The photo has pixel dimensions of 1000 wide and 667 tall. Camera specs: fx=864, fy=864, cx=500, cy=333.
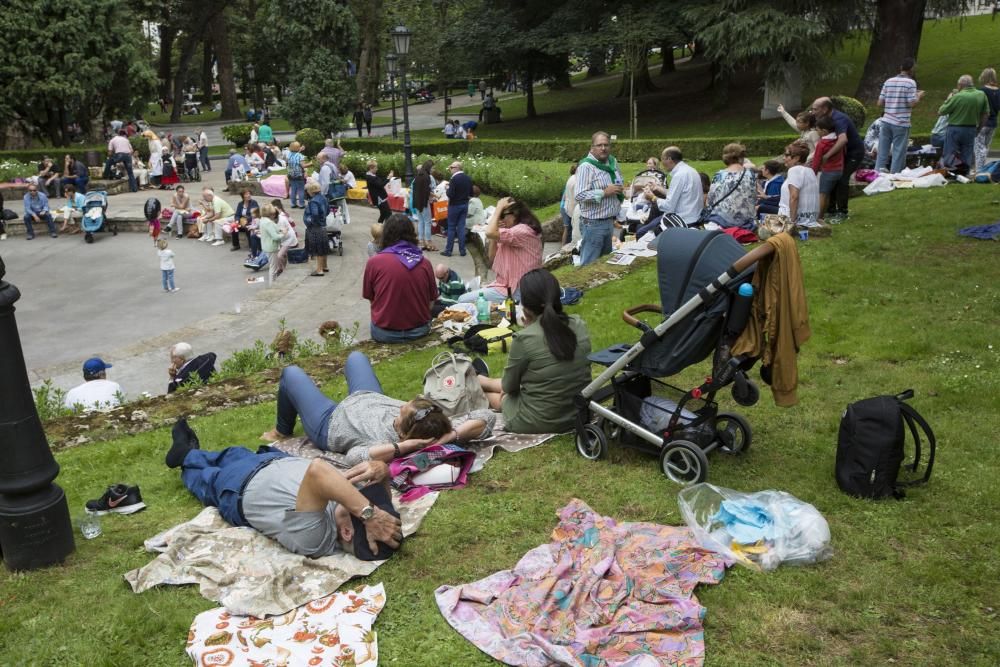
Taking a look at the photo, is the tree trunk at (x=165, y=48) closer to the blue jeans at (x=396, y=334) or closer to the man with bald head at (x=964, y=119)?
the man with bald head at (x=964, y=119)

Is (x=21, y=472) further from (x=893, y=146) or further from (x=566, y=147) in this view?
(x=566, y=147)

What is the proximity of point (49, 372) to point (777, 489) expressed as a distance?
10.5 metres

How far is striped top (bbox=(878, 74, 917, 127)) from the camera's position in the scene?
1363 cm

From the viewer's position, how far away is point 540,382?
19.9 ft

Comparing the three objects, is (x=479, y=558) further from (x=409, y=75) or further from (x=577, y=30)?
(x=409, y=75)

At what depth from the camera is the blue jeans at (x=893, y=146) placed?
14.5 m

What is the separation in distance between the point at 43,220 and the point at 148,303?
8.83 m

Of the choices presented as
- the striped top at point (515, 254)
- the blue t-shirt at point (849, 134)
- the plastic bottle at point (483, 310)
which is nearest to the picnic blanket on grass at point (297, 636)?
the plastic bottle at point (483, 310)

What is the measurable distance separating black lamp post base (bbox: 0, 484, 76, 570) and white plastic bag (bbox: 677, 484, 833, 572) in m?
3.49

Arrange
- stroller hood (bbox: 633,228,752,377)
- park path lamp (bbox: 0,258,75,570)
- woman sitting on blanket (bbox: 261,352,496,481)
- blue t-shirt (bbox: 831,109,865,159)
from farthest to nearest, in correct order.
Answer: blue t-shirt (bbox: 831,109,865,159) < woman sitting on blanket (bbox: 261,352,496,481) < stroller hood (bbox: 633,228,752,377) < park path lamp (bbox: 0,258,75,570)

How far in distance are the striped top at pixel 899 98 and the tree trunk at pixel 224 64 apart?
41.4 meters

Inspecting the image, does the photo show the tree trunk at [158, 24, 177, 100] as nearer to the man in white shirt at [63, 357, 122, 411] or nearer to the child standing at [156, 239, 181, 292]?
the child standing at [156, 239, 181, 292]

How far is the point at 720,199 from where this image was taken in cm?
1090

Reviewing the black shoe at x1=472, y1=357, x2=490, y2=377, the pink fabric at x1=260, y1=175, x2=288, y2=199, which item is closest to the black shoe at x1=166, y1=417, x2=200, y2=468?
the black shoe at x1=472, y1=357, x2=490, y2=377
